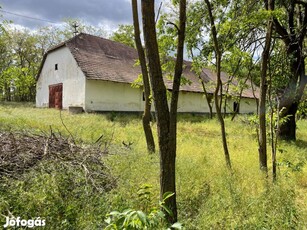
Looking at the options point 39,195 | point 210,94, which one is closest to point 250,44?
point 39,195

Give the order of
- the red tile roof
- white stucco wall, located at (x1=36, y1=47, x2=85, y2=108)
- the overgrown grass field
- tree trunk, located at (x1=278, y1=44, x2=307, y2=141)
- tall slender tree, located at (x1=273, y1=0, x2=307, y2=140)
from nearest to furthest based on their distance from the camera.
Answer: the overgrown grass field → tree trunk, located at (x1=278, y1=44, x2=307, y2=141) → tall slender tree, located at (x1=273, y1=0, x2=307, y2=140) → the red tile roof → white stucco wall, located at (x1=36, y1=47, x2=85, y2=108)

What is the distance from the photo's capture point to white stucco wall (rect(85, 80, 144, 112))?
1739 cm

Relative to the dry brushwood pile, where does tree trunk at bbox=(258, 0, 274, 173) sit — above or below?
above

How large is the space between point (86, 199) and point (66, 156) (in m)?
1.32

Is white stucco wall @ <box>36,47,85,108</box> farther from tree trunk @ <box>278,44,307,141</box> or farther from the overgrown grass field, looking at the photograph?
the overgrown grass field

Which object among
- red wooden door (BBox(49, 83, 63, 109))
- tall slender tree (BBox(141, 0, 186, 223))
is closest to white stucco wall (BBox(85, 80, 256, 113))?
red wooden door (BBox(49, 83, 63, 109))

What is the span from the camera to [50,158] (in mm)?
4262

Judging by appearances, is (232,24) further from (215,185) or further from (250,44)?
(215,185)

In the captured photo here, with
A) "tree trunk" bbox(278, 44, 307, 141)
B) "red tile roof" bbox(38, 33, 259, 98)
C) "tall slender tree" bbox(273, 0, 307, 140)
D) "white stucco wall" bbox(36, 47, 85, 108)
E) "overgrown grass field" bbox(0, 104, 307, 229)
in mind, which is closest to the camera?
"overgrown grass field" bbox(0, 104, 307, 229)

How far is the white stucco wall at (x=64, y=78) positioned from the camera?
57.9 ft

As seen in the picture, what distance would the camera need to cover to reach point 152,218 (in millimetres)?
2068

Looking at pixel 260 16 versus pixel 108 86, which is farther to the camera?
pixel 108 86

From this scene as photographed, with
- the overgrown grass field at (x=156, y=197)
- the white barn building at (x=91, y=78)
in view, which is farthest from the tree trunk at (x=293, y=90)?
the white barn building at (x=91, y=78)

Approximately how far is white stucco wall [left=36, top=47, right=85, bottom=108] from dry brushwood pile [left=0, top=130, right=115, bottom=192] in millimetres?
12844
